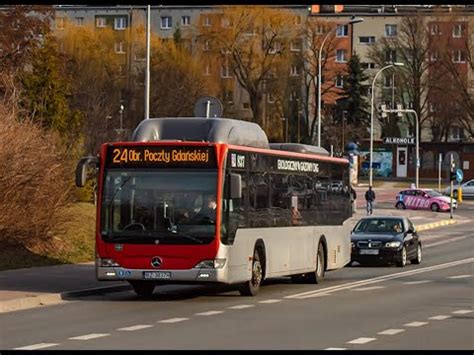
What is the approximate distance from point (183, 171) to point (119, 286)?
3991mm

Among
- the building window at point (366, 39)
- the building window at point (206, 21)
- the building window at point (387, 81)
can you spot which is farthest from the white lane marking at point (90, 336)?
the building window at point (366, 39)

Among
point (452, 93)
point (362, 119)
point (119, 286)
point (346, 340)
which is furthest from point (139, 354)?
point (362, 119)

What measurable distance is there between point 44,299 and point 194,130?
4.27 meters

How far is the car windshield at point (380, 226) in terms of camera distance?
3375 cm

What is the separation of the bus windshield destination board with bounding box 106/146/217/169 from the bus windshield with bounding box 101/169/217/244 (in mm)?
112

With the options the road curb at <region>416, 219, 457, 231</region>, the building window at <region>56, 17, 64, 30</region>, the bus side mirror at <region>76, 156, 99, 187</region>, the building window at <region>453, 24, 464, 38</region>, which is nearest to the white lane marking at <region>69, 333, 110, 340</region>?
the bus side mirror at <region>76, 156, 99, 187</region>

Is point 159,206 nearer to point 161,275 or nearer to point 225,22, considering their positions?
point 161,275

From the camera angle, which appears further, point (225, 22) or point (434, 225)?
point (225, 22)

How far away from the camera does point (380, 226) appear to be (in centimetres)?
3416

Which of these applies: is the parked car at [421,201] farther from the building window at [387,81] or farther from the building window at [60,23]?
the building window at [387,81]

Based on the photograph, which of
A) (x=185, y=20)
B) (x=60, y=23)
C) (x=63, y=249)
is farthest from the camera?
(x=185, y=20)

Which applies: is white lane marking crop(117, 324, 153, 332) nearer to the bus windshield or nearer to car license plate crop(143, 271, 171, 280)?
car license plate crop(143, 271, 171, 280)

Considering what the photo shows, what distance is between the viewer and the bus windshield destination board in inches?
801

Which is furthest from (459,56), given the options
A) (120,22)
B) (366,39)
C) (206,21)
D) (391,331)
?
(391,331)
